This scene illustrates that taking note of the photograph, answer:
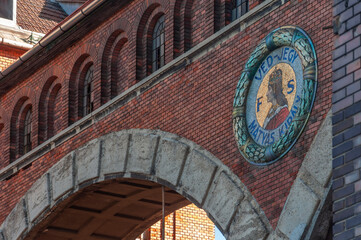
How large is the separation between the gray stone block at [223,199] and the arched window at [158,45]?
318 centimetres

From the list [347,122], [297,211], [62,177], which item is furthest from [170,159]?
[347,122]

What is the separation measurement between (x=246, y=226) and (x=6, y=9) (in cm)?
1384

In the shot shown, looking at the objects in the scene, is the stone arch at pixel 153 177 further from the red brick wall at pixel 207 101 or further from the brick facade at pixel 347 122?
the brick facade at pixel 347 122

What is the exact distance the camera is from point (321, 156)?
49.7 feet

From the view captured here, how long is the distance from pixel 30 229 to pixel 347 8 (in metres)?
10.6

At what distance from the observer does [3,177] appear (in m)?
23.2

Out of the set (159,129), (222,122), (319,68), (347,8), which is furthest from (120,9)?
(347,8)

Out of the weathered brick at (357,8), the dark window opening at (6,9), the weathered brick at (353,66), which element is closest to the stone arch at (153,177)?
the weathered brick at (353,66)

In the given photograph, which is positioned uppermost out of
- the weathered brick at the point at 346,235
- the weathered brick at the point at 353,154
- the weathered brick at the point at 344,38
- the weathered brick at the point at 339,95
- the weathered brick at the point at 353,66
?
the weathered brick at the point at 344,38

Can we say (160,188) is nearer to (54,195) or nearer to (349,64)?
(54,195)

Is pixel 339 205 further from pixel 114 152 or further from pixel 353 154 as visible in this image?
pixel 114 152

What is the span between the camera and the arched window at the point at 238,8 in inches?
702

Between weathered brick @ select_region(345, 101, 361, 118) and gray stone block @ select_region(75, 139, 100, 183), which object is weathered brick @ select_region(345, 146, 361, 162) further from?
gray stone block @ select_region(75, 139, 100, 183)

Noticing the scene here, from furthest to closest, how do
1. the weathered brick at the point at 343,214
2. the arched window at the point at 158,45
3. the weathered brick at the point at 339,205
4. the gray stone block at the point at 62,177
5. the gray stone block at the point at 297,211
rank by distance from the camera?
the gray stone block at the point at 62,177 → the arched window at the point at 158,45 → the gray stone block at the point at 297,211 → the weathered brick at the point at 339,205 → the weathered brick at the point at 343,214
